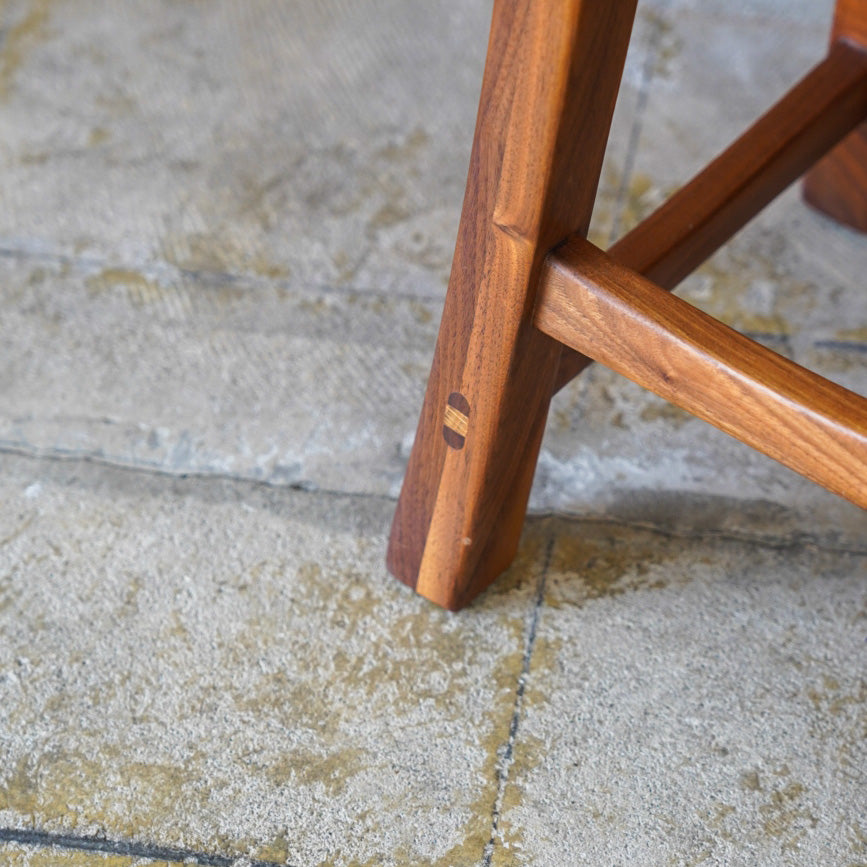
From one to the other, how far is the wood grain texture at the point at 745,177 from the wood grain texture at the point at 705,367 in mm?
141

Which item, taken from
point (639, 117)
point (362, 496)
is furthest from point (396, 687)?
point (639, 117)

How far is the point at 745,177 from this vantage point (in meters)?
1.09

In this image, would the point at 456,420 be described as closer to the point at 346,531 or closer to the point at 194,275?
the point at 346,531

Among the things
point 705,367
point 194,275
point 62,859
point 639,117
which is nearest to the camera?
point 705,367

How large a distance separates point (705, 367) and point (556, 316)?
0.14 metres

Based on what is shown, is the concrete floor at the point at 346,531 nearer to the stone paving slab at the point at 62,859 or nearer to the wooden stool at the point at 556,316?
the stone paving slab at the point at 62,859

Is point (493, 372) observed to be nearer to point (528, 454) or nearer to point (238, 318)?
point (528, 454)

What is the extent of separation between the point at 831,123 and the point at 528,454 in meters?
0.55

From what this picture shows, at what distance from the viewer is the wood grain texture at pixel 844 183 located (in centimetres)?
151

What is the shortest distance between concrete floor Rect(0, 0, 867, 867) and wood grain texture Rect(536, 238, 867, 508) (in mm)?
365

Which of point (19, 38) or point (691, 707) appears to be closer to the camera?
point (691, 707)

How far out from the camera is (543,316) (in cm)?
89

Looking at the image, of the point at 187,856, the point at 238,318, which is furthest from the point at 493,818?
the point at 238,318

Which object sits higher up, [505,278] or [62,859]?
[505,278]
